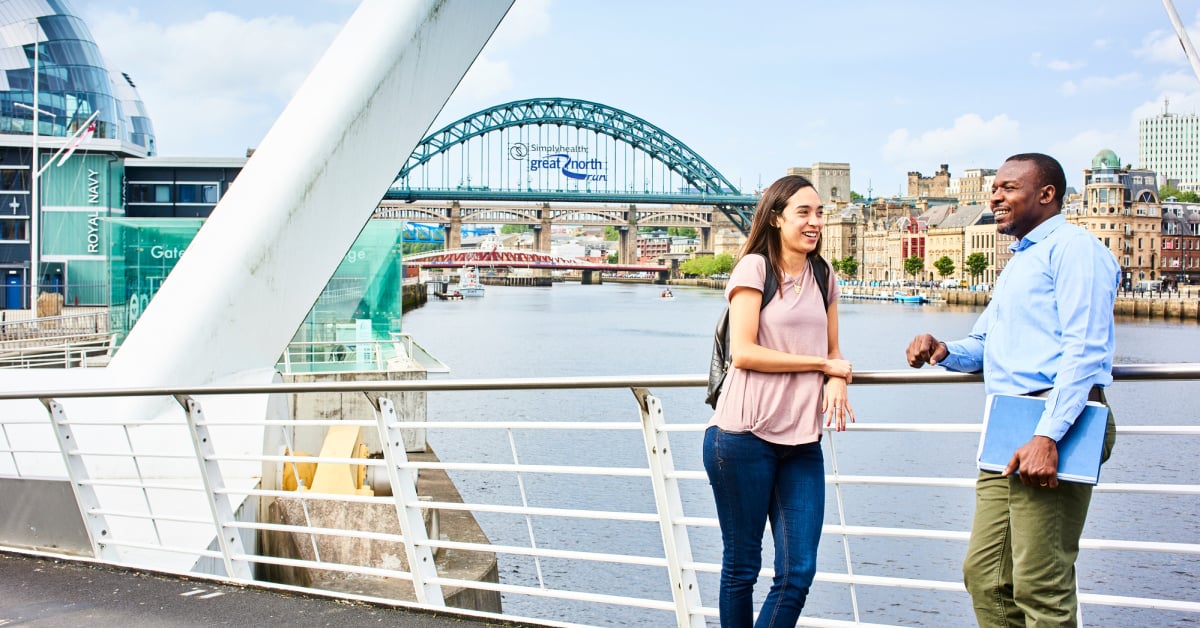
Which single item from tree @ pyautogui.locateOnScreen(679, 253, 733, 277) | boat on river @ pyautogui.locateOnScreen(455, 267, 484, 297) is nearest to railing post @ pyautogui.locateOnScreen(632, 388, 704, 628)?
boat on river @ pyautogui.locateOnScreen(455, 267, 484, 297)

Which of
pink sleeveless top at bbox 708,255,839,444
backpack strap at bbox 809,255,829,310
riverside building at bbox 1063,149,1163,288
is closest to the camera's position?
pink sleeveless top at bbox 708,255,839,444

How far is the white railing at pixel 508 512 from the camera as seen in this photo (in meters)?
3.12

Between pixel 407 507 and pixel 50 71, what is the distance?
126ft

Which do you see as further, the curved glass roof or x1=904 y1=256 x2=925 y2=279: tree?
x1=904 y1=256 x2=925 y2=279: tree

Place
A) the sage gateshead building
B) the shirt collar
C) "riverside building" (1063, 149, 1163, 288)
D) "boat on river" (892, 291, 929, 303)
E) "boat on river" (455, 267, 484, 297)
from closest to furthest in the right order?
the shirt collar → the sage gateshead building → "riverside building" (1063, 149, 1163, 288) → "boat on river" (892, 291, 929, 303) → "boat on river" (455, 267, 484, 297)

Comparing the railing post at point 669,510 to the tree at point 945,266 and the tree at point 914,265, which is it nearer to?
the tree at point 945,266

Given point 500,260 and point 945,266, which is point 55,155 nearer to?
point 945,266

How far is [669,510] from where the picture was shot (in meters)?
3.17

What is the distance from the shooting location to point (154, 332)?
6008 mm

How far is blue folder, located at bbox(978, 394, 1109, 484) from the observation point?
2293 millimetres

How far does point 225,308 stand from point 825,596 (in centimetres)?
787

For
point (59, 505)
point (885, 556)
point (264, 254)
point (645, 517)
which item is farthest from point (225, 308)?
point (885, 556)

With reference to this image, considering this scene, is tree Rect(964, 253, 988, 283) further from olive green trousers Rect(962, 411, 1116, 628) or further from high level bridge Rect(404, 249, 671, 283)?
olive green trousers Rect(962, 411, 1116, 628)

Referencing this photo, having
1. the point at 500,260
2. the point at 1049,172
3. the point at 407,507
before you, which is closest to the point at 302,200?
the point at 407,507
